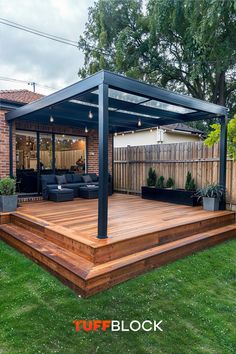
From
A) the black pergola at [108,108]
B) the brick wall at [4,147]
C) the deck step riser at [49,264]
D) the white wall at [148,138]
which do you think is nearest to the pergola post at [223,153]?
the black pergola at [108,108]

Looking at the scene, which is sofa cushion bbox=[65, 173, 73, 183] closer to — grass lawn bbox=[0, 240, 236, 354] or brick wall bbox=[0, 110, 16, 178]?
brick wall bbox=[0, 110, 16, 178]

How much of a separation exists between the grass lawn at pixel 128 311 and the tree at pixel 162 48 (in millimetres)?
9007

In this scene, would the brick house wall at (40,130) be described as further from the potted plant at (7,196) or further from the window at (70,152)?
the potted plant at (7,196)

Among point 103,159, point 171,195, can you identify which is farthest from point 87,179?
point 103,159

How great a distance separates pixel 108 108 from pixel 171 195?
3506 millimetres

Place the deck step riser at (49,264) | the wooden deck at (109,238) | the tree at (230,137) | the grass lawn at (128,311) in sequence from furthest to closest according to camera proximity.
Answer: the tree at (230,137) → the wooden deck at (109,238) → the deck step riser at (49,264) → the grass lawn at (128,311)

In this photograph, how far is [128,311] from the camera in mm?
2824

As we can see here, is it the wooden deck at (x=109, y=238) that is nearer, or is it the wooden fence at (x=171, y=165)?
the wooden deck at (x=109, y=238)

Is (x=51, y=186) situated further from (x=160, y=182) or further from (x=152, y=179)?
(x=160, y=182)

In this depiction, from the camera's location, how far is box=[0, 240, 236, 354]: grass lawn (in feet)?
7.65

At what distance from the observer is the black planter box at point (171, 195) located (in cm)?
702

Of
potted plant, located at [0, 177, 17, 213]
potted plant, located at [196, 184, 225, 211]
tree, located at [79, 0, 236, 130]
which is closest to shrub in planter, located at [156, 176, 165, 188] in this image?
potted plant, located at [196, 184, 225, 211]

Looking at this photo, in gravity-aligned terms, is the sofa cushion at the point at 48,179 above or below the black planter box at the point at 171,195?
above

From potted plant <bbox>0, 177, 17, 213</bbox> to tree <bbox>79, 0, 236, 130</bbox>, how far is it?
8418 millimetres
